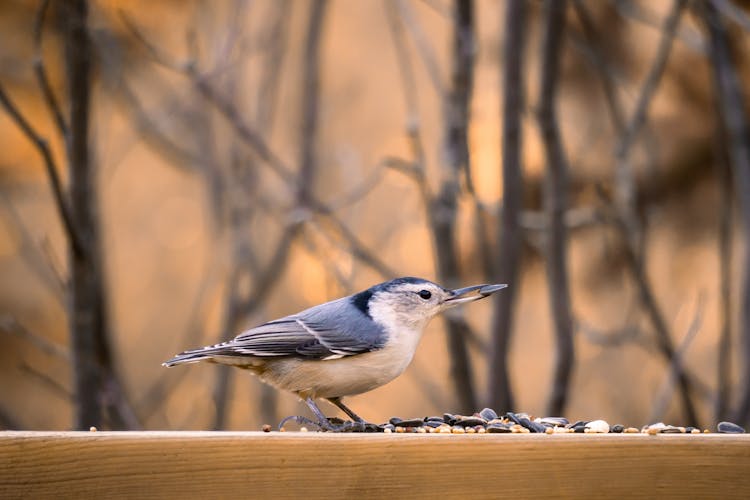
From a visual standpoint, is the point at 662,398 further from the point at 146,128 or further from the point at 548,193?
the point at 146,128

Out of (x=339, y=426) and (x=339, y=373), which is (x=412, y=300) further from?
(x=339, y=426)

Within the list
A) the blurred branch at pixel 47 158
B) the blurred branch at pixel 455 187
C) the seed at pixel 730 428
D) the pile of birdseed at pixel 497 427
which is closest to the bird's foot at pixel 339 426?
the pile of birdseed at pixel 497 427

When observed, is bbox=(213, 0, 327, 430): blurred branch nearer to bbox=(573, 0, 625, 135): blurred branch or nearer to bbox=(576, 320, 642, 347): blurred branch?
bbox=(573, 0, 625, 135): blurred branch

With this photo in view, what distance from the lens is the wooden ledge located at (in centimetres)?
166

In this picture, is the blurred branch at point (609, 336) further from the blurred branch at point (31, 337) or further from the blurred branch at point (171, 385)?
the blurred branch at point (31, 337)

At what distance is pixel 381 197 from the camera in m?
6.25

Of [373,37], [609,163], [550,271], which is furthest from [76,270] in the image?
[373,37]

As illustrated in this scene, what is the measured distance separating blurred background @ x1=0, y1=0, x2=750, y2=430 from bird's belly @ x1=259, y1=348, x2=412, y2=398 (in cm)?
101

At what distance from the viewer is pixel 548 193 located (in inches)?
133

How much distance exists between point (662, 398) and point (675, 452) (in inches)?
84.1

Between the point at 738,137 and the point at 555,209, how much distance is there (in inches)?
30.7

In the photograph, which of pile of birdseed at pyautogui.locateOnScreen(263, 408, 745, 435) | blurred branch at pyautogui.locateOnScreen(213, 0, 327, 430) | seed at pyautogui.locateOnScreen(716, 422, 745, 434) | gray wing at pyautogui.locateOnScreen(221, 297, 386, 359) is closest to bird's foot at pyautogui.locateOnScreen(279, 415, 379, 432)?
pile of birdseed at pyautogui.locateOnScreen(263, 408, 745, 435)

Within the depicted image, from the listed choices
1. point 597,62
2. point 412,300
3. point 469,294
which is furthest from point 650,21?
point 412,300

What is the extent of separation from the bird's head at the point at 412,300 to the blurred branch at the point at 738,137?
1620 mm
